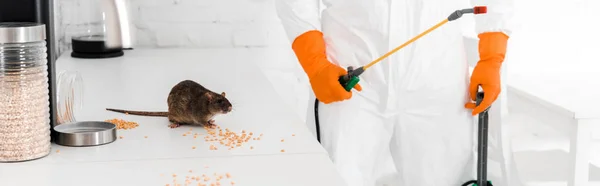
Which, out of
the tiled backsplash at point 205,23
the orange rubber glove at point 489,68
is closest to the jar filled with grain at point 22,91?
the orange rubber glove at point 489,68

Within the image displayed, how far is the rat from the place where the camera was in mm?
1404

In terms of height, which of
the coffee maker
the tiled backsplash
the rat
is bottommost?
the rat

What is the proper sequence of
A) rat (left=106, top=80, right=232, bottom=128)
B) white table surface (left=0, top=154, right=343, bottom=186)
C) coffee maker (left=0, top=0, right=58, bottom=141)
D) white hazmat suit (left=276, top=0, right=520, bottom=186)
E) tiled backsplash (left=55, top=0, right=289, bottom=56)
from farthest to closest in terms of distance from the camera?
tiled backsplash (left=55, top=0, right=289, bottom=56) → white hazmat suit (left=276, top=0, right=520, bottom=186) → rat (left=106, top=80, right=232, bottom=128) → coffee maker (left=0, top=0, right=58, bottom=141) → white table surface (left=0, top=154, right=343, bottom=186)

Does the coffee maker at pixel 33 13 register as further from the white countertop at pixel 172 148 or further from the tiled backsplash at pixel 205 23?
the tiled backsplash at pixel 205 23

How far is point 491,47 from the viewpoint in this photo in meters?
1.96

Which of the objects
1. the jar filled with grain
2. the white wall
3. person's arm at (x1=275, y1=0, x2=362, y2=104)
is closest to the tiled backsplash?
the white wall

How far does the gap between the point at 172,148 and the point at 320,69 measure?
0.69 metres

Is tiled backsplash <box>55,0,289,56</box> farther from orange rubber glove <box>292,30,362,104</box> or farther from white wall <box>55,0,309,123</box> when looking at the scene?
orange rubber glove <box>292,30,362,104</box>

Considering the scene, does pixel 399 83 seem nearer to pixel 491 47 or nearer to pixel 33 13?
pixel 491 47

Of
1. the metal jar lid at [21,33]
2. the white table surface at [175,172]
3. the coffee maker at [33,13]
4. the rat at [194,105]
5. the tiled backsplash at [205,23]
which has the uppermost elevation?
the coffee maker at [33,13]

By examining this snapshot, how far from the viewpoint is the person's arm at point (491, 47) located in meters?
1.93

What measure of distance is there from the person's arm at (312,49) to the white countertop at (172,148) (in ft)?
0.45

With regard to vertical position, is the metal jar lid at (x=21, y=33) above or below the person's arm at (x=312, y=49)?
above

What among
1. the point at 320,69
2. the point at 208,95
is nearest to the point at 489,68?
the point at 320,69
